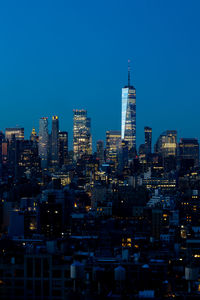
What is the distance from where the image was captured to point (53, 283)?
1198 inches

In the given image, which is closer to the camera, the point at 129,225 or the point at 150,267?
the point at 150,267

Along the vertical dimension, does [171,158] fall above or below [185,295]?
above

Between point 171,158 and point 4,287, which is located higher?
point 171,158

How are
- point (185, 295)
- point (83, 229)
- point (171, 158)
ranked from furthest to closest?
point (171, 158)
point (83, 229)
point (185, 295)

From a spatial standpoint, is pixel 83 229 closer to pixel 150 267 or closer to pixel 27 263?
pixel 150 267

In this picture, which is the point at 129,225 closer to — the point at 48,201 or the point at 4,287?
the point at 48,201

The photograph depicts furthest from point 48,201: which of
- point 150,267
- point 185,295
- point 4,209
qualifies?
point 185,295

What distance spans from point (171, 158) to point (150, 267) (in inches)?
5803

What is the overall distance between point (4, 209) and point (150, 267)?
148 feet

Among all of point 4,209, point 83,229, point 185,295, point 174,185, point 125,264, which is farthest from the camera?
point 174,185

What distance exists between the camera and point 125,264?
36.9 m

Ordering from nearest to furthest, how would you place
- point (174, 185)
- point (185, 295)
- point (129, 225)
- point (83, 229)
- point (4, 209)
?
point (185, 295)
point (83, 229)
point (129, 225)
point (4, 209)
point (174, 185)

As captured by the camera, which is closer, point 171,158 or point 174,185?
point 174,185

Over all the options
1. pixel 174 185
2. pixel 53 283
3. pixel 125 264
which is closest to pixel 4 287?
pixel 53 283
